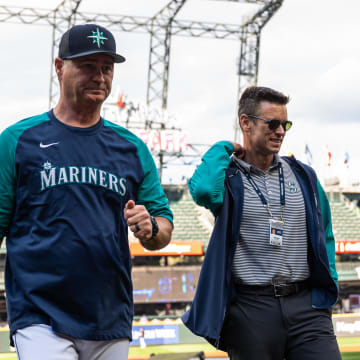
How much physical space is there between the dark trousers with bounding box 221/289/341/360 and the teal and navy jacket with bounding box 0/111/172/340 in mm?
851

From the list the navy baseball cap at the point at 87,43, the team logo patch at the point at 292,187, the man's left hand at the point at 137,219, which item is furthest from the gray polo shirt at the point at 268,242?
the navy baseball cap at the point at 87,43

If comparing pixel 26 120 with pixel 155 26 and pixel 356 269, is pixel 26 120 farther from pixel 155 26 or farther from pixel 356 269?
pixel 155 26

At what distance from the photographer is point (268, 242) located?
3.26 m

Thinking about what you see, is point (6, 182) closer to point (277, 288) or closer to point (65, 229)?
point (65, 229)

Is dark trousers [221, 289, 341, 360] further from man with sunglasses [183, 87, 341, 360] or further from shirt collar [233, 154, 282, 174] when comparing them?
shirt collar [233, 154, 282, 174]

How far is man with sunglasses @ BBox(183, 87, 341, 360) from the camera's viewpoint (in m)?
3.20

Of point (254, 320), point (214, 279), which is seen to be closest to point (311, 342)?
point (254, 320)

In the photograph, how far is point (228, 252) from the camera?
3.28 metres

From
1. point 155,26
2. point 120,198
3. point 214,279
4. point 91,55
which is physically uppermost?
point 155,26

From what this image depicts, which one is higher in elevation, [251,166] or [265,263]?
[251,166]

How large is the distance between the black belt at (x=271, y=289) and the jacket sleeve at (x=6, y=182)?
123 cm

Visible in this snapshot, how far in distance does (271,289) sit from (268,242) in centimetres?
22

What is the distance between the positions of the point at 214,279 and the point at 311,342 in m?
0.53

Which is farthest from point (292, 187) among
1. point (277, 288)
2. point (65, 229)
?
point (65, 229)
